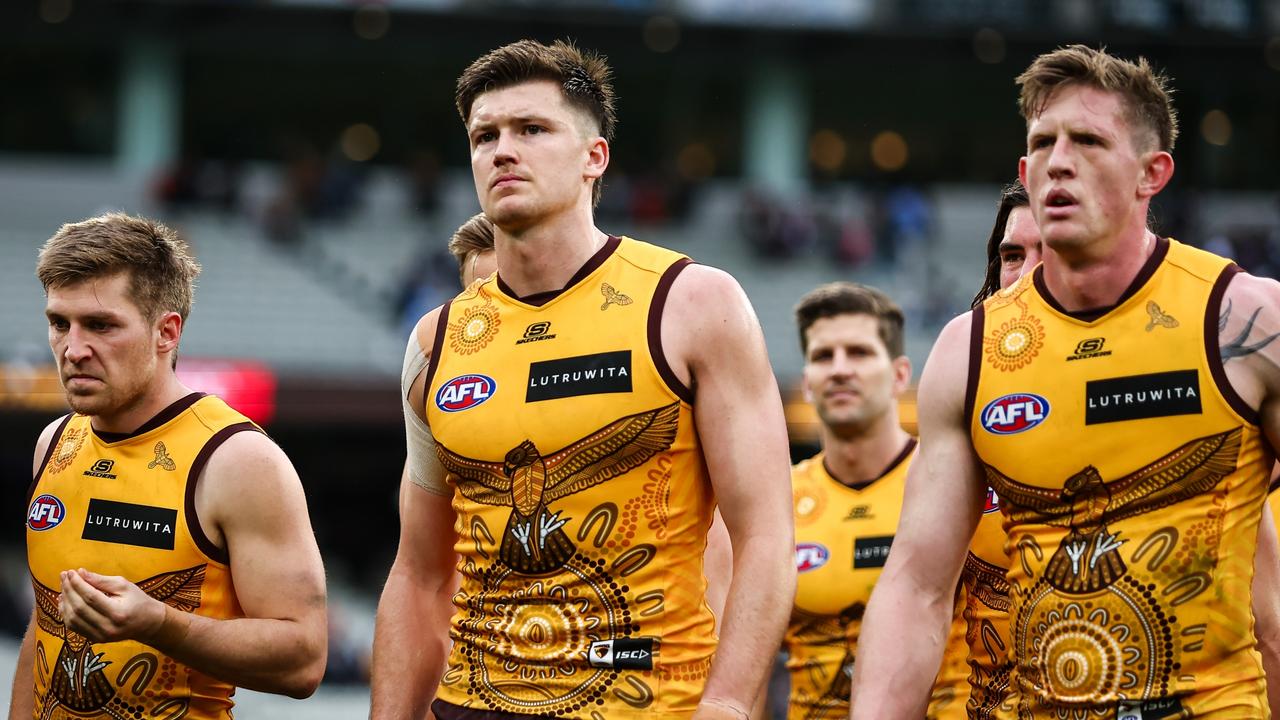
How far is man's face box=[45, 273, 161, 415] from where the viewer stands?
180 inches

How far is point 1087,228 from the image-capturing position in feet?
13.0

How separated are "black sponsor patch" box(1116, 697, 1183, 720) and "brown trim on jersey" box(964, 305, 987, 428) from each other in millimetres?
792

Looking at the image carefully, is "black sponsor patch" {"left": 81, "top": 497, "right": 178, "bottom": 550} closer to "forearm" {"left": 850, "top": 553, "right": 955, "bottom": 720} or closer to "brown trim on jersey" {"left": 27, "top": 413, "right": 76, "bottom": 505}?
"brown trim on jersey" {"left": 27, "top": 413, "right": 76, "bottom": 505}

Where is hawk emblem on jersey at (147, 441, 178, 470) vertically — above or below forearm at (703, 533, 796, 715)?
above

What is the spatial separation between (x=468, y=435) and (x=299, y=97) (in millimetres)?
28773

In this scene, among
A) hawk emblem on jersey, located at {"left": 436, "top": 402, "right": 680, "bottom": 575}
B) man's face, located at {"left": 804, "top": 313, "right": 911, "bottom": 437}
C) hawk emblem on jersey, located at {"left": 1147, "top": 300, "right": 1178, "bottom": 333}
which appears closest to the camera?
hawk emblem on jersey, located at {"left": 1147, "top": 300, "right": 1178, "bottom": 333}

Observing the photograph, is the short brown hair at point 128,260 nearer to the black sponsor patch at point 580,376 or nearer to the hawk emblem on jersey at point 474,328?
the hawk emblem on jersey at point 474,328

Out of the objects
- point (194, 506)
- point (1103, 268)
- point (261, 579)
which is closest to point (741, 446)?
point (1103, 268)

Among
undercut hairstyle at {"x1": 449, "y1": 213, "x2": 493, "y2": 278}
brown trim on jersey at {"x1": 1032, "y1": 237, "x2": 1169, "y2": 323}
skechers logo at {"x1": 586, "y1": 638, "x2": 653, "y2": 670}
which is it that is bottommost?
skechers logo at {"x1": 586, "y1": 638, "x2": 653, "y2": 670}

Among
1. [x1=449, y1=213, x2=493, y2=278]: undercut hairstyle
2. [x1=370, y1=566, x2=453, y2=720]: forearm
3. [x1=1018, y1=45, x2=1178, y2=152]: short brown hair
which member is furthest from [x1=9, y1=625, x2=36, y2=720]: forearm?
[x1=1018, y1=45, x2=1178, y2=152]: short brown hair

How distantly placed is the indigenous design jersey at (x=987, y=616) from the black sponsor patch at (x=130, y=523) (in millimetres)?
2365

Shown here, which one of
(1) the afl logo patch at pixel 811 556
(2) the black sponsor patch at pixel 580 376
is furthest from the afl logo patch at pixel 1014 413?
(1) the afl logo patch at pixel 811 556

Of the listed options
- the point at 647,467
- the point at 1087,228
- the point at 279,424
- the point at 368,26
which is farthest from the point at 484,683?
the point at 368,26

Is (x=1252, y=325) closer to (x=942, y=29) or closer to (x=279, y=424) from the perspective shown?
(x=279, y=424)
